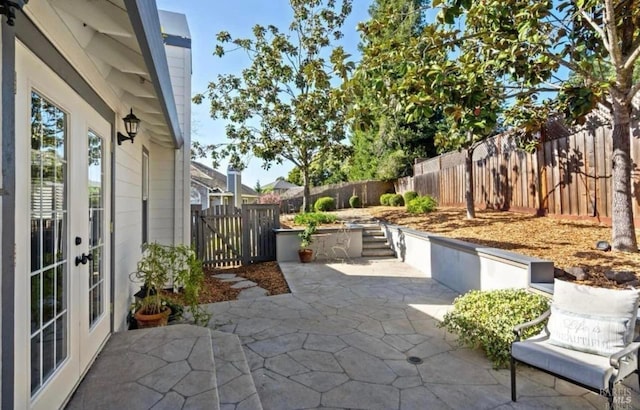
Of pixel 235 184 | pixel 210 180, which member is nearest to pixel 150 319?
Answer: pixel 235 184

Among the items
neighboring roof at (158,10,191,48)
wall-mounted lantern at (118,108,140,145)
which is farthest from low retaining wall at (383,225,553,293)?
neighboring roof at (158,10,191,48)

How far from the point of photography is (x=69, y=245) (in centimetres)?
231

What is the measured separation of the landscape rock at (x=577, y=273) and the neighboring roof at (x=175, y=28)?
6587 mm

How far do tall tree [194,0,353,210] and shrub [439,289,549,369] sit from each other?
786cm

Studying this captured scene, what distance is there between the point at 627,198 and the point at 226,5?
316 inches

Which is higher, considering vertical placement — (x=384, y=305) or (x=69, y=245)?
(x=69, y=245)

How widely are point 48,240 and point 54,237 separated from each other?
0.32 ft

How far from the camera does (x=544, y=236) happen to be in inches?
231

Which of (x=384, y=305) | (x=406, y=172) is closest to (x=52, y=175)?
(x=384, y=305)

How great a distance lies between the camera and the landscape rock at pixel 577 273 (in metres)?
3.91

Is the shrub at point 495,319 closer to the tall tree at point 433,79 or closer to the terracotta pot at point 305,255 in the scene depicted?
the tall tree at point 433,79

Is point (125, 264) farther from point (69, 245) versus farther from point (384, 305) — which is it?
point (384, 305)

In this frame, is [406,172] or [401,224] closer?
[401,224]

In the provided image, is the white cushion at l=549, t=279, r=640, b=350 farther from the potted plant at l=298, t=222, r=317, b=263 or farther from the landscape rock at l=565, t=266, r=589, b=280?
the potted plant at l=298, t=222, r=317, b=263
